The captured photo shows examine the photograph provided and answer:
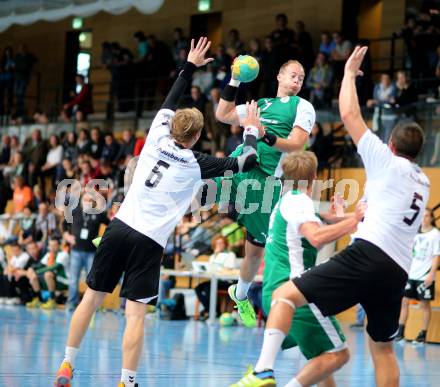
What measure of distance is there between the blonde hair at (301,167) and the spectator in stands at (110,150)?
1602 centimetres

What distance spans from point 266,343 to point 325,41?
1556 centimetres

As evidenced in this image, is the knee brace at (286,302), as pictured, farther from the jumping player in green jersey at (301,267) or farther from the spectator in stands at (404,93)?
the spectator in stands at (404,93)

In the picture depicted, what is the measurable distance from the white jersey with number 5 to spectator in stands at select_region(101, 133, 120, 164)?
16.4m

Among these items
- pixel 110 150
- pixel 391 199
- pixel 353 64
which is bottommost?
pixel 110 150

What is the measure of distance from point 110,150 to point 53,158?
264cm

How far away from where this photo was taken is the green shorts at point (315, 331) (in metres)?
6.18

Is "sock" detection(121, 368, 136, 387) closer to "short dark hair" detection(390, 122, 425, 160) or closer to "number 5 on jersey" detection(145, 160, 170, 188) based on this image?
"number 5 on jersey" detection(145, 160, 170, 188)

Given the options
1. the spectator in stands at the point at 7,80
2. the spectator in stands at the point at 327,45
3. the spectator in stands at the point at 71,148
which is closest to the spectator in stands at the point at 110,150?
the spectator in stands at the point at 71,148

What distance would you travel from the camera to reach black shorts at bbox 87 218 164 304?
23.4 ft

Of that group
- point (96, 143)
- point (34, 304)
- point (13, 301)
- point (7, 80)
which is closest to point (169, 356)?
point (34, 304)

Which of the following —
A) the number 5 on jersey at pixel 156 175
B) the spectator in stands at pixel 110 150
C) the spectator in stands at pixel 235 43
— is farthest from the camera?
the spectator in stands at pixel 235 43

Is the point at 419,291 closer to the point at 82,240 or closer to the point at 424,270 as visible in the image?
the point at 424,270

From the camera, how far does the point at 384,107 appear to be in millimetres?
16781

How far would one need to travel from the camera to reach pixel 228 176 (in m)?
7.79
